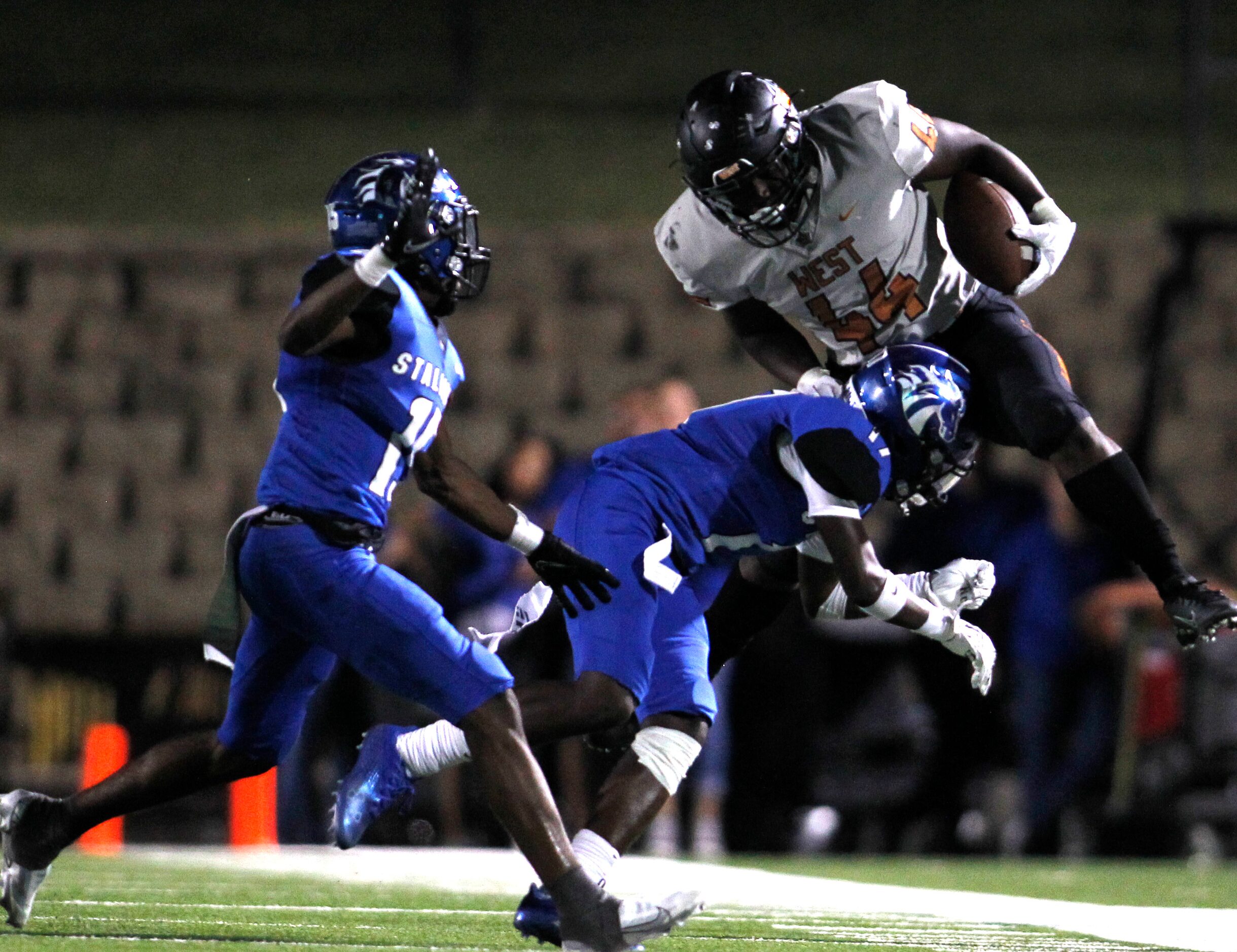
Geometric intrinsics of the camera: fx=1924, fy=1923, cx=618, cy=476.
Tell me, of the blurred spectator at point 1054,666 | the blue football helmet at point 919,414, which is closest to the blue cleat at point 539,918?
the blue football helmet at point 919,414

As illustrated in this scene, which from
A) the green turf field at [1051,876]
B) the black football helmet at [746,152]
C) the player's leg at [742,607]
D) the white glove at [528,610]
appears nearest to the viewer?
the black football helmet at [746,152]

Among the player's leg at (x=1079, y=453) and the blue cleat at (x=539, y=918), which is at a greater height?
the player's leg at (x=1079, y=453)

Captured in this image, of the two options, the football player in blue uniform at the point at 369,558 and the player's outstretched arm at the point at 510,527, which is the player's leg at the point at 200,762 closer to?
the football player in blue uniform at the point at 369,558

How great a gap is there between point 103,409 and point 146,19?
290 centimetres

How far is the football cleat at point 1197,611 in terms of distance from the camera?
3771 mm

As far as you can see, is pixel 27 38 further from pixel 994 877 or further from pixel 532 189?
pixel 994 877

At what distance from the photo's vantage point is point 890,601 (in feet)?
12.0

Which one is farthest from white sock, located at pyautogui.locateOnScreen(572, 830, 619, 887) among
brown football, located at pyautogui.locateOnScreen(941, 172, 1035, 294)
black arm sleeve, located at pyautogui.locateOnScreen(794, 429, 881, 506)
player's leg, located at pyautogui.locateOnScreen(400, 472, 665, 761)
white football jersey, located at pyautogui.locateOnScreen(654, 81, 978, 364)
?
brown football, located at pyautogui.locateOnScreen(941, 172, 1035, 294)

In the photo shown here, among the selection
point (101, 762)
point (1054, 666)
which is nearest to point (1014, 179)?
point (1054, 666)

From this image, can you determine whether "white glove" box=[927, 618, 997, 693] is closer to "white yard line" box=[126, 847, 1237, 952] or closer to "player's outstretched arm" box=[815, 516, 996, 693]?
"player's outstretched arm" box=[815, 516, 996, 693]

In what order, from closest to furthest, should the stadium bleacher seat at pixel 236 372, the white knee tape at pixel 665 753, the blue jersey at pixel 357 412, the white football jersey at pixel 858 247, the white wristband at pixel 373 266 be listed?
the white wristband at pixel 373 266
the blue jersey at pixel 357 412
the white knee tape at pixel 665 753
the white football jersey at pixel 858 247
the stadium bleacher seat at pixel 236 372

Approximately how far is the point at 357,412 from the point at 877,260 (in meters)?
1.27

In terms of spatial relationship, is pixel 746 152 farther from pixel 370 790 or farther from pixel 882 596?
pixel 370 790

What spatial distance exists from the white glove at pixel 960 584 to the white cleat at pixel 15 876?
1.81m
